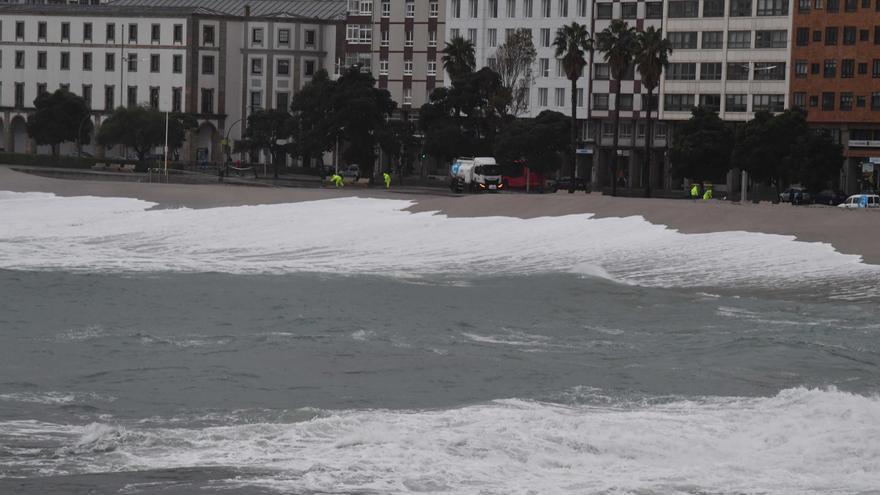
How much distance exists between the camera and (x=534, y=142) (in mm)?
122188

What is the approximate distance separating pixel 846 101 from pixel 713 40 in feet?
49.8

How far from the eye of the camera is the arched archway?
17462 cm

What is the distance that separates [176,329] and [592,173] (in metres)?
116

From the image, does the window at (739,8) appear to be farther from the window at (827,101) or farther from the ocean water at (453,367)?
the ocean water at (453,367)

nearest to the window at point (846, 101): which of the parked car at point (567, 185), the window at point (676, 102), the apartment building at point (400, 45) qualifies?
the window at point (676, 102)

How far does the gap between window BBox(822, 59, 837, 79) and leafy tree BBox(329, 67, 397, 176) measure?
123ft

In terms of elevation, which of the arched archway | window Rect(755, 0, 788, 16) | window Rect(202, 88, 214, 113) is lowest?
the arched archway

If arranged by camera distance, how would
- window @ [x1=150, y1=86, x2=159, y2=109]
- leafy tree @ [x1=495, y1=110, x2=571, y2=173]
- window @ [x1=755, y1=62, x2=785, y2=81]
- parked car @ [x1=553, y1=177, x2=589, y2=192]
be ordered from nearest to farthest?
leafy tree @ [x1=495, y1=110, x2=571, y2=173]
parked car @ [x1=553, y1=177, x2=589, y2=192]
window @ [x1=755, y1=62, x2=785, y2=81]
window @ [x1=150, y1=86, x2=159, y2=109]

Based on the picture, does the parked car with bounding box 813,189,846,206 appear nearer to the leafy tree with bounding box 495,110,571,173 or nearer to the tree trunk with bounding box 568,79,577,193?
the tree trunk with bounding box 568,79,577,193

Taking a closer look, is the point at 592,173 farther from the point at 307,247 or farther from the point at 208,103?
the point at 307,247

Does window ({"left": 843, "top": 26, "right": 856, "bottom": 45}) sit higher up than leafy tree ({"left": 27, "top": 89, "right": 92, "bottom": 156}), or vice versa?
window ({"left": 843, "top": 26, "right": 856, "bottom": 45})

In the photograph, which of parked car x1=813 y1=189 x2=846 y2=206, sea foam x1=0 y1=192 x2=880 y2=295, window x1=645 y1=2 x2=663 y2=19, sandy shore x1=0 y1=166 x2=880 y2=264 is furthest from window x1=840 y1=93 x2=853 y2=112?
sea foam x1=0 y1=192 x2=880 y2=295

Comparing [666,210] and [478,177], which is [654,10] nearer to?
[478,177]

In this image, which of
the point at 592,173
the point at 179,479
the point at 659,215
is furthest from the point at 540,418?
the point at 592,173
